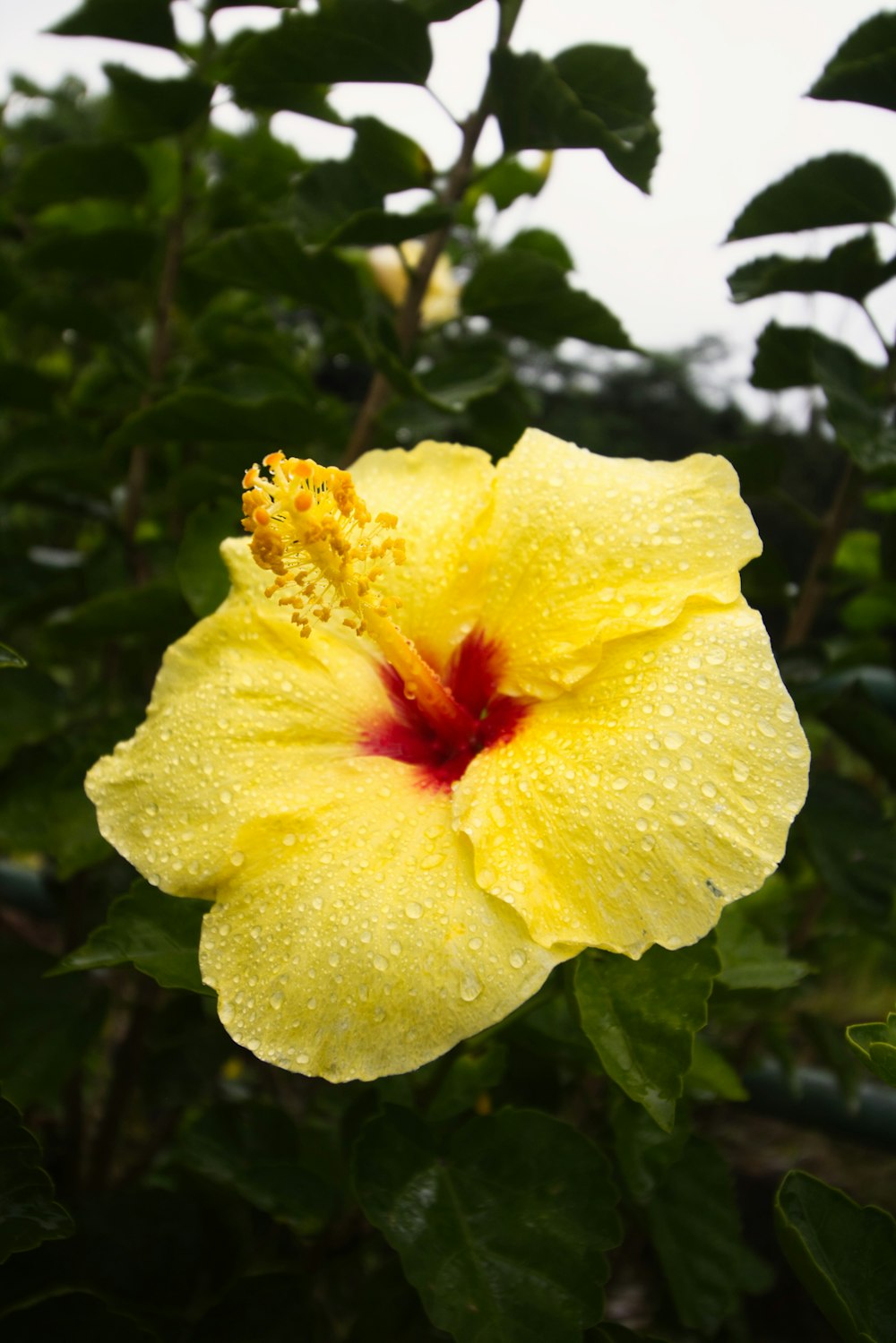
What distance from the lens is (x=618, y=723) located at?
2.69 ft

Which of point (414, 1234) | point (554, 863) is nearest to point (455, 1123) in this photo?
point (414, 1234)

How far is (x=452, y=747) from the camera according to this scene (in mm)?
1026

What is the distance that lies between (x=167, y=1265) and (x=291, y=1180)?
225 mm

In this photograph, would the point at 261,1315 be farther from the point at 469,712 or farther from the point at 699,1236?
the point at 469,712

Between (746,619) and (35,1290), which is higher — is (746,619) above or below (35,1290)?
above

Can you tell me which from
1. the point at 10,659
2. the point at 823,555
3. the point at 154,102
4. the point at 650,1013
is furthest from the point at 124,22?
the point at 650,1013

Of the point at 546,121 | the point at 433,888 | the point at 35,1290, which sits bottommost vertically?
the point at 35,1290

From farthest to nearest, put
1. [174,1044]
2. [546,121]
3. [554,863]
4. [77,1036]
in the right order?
[174,1044], [77,1036], [546,121], [554,863]

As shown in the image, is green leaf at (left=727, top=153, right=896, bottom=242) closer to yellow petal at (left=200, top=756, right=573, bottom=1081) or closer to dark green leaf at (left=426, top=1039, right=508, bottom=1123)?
yellow petal at (left=200, top=756, right=573, bottom=1081)

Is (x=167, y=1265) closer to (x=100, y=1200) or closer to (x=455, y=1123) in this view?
(x=100, y=1200)

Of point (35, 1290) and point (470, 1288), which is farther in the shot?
point (35, 1290)

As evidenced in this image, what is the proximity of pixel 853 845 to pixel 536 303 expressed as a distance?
0.79 meters

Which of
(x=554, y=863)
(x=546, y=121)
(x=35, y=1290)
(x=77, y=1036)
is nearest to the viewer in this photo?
(x=554, y=863)

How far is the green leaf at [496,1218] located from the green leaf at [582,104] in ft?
3.34
